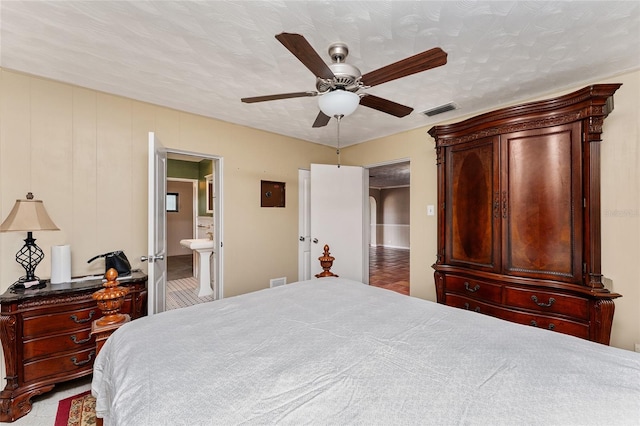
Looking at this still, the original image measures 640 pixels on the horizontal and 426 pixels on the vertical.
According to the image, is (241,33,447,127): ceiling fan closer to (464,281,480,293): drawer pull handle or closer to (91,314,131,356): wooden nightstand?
(91,314,131,356): wooden nightstand

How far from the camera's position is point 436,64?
1.35m

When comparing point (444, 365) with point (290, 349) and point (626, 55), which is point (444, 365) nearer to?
point (290, 349)

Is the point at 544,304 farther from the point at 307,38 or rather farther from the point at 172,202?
the point at 172,202

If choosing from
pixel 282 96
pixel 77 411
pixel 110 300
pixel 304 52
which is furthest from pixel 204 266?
pixel 304 52

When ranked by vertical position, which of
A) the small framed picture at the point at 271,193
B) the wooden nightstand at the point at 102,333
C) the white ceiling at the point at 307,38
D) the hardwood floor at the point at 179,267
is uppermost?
the white ceiling at the point at 307,38

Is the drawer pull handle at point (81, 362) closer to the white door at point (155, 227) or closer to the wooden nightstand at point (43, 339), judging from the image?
the wooden nightstand at point (43, 339)

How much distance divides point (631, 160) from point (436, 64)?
6.41 ft

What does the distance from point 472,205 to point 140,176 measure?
3163 millimetres

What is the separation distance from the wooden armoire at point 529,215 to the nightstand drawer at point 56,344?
3045 millimetres

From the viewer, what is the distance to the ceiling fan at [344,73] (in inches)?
49.6

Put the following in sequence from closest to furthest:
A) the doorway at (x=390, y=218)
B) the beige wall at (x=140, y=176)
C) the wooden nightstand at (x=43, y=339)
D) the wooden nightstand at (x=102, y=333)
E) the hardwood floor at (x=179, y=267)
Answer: the wooden nightstand at (x=102, y=333) < the wooden nightstand at (x=43, y=339) < the beige wall at (x=140, y=176) < the hardwood floor at (x=179, y=267) < the doorway at (x=390, y=218)

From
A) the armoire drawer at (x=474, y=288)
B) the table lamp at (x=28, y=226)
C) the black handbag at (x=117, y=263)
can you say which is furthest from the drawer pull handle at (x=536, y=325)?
the table lamp at (x=28, y=226)

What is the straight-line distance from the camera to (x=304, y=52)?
1.25 meters

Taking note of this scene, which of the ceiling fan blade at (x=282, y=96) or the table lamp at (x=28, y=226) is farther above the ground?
the ceiling fan blade at (x=282, y=96)
